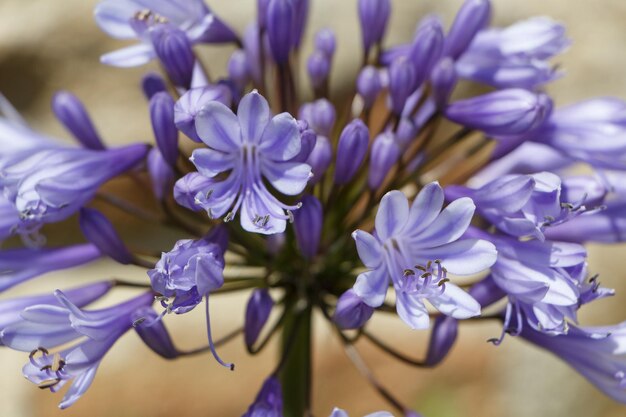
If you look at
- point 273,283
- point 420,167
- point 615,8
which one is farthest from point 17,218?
point 615,8

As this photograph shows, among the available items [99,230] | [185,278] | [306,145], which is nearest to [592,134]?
[306,145]

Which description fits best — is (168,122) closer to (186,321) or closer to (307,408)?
(307,408)

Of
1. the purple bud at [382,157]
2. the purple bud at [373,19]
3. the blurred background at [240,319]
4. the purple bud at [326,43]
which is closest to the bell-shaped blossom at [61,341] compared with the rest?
the purple bud at [382,157]

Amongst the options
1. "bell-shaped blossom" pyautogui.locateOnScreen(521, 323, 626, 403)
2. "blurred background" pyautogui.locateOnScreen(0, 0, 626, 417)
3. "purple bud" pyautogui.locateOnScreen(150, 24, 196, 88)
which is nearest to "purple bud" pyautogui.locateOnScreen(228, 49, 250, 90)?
"purple bud" pyautogui.locateOnScreen(150, 24, 196, 88)

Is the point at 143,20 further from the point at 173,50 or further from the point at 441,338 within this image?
the point at 441,338

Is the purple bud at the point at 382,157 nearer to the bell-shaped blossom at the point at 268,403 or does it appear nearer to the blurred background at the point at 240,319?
the bell-shaped blossom at the point at 268,403

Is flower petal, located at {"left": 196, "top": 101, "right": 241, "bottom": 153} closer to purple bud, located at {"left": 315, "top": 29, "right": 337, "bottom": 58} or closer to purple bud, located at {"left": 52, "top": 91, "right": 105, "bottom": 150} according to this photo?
purple bud, located at {"left": 52, "top": 91, "right": 105, "bottom": 150}
